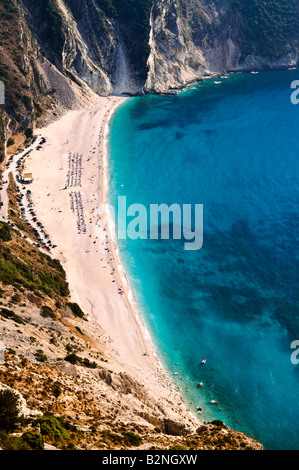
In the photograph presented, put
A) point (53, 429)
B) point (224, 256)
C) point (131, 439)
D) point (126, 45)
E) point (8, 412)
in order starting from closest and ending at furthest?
point (8, 412) → point (53, 429) → point (131, 439) → point (224, 256) → point (126, 45)

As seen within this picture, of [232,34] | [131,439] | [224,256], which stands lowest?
[131,439]

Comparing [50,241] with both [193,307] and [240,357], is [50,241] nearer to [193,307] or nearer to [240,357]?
[193,307]

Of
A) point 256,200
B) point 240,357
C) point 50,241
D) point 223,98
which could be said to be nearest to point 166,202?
point 256,200

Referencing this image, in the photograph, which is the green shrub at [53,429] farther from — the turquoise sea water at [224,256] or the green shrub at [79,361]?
the turquoise sea water at [224,256]

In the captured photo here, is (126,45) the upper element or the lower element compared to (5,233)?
upper

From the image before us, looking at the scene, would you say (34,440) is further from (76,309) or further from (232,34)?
(232,34)

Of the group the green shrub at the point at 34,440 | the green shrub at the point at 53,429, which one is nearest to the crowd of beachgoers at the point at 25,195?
the green shrub at the point at 53,429

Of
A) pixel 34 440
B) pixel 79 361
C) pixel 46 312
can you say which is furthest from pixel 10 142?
pixel 34 440

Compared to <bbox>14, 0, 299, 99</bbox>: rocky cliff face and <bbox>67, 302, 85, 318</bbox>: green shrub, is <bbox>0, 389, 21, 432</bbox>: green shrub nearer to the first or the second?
<bbox>67, 302, 85, 318</bbox>: green shrub
